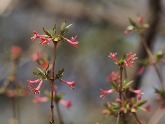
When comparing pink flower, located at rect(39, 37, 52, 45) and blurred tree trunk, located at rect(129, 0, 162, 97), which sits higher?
blurred tree trunk, located at rect(129, 0, 162, 97)

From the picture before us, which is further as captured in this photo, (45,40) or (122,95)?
(122,95)

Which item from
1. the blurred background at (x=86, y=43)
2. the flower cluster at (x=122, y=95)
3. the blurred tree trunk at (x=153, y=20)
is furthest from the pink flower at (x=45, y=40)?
the blurred background at (x=86, y=43)

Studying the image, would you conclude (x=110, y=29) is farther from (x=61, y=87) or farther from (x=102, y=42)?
(x=61, y=87)

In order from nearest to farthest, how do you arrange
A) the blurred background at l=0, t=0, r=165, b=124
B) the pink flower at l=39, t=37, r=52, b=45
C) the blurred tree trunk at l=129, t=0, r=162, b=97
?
1. the pink flower at l=39, t=37, r=52, b=45
2. the blurred tree trunk at l=129, t=0, r=162, b=97
3. the blurred background at l=0, t=0, r=165, b=124

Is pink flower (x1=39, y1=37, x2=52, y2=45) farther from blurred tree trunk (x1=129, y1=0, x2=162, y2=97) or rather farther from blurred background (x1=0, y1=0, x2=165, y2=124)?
blurred background (x1=0, y1=0, x2=165, y2=124)

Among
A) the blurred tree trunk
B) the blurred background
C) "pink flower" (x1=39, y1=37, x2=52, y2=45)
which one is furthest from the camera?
the blurred background

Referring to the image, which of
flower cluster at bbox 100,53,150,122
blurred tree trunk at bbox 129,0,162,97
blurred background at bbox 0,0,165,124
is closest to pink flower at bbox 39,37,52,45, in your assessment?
flower cluster at bbox 100,53,150,122

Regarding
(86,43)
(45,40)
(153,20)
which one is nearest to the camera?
(45,40)

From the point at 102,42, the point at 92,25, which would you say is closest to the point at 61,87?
the point at 102,42

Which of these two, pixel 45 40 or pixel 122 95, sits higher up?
pixel 45 40

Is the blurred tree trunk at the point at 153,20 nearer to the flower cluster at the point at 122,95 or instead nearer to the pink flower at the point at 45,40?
the flower cluster at the point at 122,95

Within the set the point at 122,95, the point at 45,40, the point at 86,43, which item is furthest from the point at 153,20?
the point at 45,40

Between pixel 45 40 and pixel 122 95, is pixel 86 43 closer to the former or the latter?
pixel 122 95

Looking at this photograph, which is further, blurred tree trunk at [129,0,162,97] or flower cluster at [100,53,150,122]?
blurred tree trunk at [129,0,162,97]
